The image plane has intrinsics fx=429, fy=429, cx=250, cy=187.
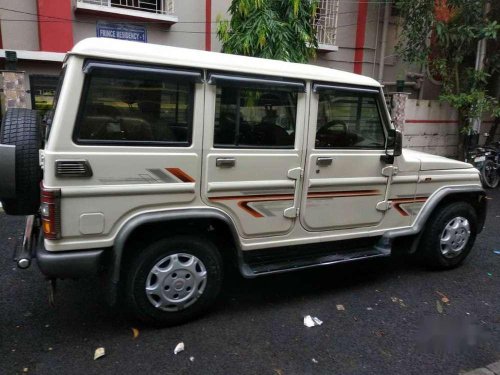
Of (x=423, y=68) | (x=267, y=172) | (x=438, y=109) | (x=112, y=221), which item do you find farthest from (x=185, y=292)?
(x=423, y=68)

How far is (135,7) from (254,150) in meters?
7.37

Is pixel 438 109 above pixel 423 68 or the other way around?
the other way around

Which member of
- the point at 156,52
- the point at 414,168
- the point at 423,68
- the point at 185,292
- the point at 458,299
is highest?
the point at 423,68

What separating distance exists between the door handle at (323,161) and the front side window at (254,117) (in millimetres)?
285

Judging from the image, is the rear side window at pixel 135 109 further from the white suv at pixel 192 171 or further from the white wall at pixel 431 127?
the white wall at pixel 431 127

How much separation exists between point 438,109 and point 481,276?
25.7 ft

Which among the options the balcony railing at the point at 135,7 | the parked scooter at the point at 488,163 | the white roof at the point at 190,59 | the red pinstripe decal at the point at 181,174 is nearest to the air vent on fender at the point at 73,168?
the red pinstripe decal at the point at 181,174

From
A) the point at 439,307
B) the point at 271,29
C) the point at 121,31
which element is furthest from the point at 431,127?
the point at 439,307

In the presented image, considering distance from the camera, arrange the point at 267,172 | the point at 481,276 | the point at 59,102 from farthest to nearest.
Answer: the point at 481,276 → the point at 267,172 → the point at 59,102

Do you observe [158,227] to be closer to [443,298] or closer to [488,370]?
[488,370]

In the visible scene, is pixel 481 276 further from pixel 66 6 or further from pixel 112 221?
pixel 66 6

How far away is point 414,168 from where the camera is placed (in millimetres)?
4137

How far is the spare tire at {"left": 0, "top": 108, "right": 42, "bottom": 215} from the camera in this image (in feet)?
9.72

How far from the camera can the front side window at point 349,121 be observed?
3633 millimetres
